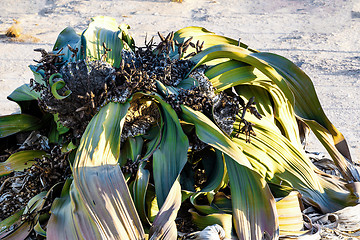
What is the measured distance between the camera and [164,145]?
1.44m

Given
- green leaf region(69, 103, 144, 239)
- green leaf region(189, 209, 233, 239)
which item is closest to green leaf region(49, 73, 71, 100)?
green leaf region(69, 103, 144, 239)

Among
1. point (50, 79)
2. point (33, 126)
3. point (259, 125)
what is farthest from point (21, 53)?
point (259, 125)

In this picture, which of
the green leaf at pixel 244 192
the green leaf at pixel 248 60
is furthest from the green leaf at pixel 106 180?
the green leaf at pixel 248 60

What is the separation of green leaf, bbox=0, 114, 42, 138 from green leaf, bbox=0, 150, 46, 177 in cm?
14

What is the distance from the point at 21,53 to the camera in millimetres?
3938

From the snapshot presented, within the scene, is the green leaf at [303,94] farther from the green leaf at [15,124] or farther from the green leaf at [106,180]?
the green leaf at [15,124]

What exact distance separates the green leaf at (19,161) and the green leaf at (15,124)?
0.47 feet

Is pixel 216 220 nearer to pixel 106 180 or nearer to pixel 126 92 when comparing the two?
pixel 106 180

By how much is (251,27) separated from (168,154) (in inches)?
133

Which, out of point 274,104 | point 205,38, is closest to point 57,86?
point 205,38

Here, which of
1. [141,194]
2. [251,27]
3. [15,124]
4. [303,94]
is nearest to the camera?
[141,194]

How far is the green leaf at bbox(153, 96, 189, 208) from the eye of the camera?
53.7 inches

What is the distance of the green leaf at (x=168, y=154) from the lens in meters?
1.37

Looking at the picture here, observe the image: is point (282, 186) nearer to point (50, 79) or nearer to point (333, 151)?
point (333, 151)
